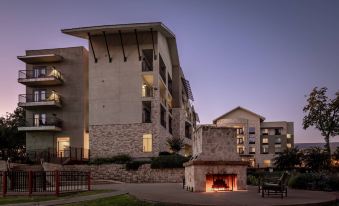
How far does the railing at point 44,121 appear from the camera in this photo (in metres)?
48.0

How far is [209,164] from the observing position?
21.9 meters

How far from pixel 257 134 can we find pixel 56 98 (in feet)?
231

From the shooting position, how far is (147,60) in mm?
48938

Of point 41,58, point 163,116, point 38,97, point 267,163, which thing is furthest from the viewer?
point 267,163

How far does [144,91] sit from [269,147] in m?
73.8

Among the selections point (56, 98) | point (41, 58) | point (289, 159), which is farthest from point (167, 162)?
point (41, 58)

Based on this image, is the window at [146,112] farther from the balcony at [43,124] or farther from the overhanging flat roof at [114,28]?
the balcony at [43,124]

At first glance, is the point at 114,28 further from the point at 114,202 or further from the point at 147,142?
the point at 114,202

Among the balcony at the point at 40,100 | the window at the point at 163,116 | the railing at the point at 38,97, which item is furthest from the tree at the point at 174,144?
the railing at the point at 38,97

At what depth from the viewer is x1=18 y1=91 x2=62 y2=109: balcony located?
4750 centimetres

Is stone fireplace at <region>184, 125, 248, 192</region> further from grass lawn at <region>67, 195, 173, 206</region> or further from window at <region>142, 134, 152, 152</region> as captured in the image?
window at <region>142, 134, 152, 152</region>

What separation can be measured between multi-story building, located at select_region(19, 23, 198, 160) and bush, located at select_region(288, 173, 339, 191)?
2056cm

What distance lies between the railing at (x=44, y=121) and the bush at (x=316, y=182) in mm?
28433

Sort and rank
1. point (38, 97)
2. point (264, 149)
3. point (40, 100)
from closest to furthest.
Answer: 1. point (40, 100)
2. point (38, 97)
3. point (264, 149)
